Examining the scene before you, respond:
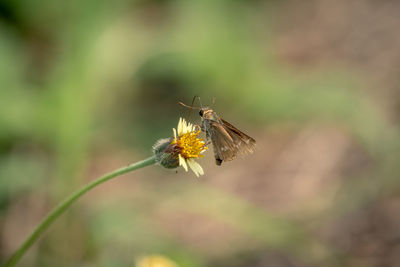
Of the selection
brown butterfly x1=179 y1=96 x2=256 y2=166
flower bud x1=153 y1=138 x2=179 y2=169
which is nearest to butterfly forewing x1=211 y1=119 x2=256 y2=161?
brown butterfly x1=179 y1=96 x2=256 y2=166

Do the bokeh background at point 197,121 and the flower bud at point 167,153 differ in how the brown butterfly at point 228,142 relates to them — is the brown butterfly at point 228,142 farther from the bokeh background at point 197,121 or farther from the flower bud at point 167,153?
the bokeh background at point 197,121

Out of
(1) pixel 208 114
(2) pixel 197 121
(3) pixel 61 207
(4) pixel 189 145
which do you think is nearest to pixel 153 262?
(4) pixel 189 145

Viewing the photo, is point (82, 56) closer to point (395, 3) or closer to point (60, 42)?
point (60, 42)

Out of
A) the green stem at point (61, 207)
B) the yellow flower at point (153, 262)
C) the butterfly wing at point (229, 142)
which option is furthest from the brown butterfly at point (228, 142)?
the yellow flower at point (153, 262)

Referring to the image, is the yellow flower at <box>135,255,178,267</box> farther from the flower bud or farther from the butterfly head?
the butterfly head

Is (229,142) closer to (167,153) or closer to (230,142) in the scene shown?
(230,142)

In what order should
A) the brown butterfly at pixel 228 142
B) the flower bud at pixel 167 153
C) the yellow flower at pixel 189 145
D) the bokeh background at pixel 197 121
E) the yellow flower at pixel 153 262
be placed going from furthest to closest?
the bokeh background at pixel 197 121
the yellow flower at pixel 153 262
the brown butterfly at pixel 228 142
the yellow flower at pixel 189 145
the flower bud at pixel 167 153
